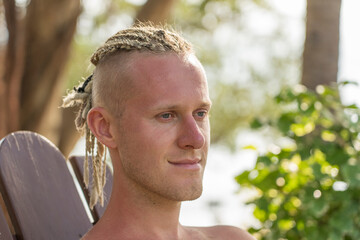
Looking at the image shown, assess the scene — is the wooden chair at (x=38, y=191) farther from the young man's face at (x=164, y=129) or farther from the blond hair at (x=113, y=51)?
the young man's face at (x=164, y=129)

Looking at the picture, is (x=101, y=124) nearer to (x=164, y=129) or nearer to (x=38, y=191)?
(x=164, y=129)

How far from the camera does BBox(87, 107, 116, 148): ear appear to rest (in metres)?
1.77

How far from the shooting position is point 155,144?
1.67 metres

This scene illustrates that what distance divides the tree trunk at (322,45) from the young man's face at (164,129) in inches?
99.6

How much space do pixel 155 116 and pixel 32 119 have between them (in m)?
3.55

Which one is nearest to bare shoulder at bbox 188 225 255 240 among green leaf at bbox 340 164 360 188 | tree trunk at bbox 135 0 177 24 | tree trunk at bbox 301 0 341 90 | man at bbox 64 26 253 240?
man at bbox 64 26 253 240

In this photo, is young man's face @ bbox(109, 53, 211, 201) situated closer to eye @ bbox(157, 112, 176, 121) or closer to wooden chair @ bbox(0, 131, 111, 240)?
eye @ bbox(157, 112, 176, 121)

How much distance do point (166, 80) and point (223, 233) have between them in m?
0.61

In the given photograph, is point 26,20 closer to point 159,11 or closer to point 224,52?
point 159,11

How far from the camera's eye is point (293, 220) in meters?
3.64

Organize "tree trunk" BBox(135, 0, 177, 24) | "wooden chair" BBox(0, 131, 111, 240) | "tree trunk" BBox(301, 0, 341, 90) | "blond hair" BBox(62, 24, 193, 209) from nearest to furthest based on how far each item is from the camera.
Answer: "blond hair" BBox(62, 24, 193, 209) → "wooden chair" BBox(0, 131, 111, 240) → "tree trunk" BBox(301, 0, 341, 90) → "tree trunk" BBox(135, 0, 177, 24)

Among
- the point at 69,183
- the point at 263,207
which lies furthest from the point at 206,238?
the point at 263,207

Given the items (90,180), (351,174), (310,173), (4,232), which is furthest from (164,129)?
(310,173)

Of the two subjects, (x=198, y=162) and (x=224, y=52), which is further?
(x=224, y=52)
